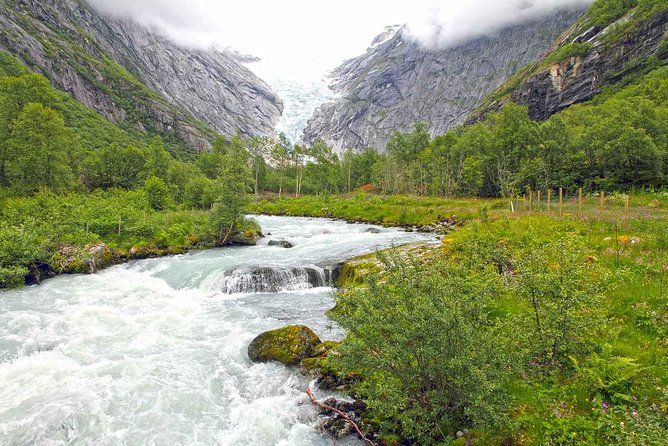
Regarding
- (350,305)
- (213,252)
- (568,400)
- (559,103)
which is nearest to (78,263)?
(213,252)

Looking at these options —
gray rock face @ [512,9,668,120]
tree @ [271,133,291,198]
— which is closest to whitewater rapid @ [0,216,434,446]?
tree @ [271,133,291,198]

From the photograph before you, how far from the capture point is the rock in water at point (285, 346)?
12.5 meters

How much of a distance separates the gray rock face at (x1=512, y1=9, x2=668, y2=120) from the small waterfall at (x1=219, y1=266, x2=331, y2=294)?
129 meters

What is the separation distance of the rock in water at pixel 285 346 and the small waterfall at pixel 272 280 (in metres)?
8.65

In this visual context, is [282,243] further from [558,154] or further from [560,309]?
[558,154]

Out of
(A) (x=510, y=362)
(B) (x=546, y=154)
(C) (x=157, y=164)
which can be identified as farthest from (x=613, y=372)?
(C) (x=157, y=164)

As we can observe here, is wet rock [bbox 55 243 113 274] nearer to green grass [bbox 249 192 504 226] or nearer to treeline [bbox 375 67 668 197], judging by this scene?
green grass [bbox 249 192 504 226]

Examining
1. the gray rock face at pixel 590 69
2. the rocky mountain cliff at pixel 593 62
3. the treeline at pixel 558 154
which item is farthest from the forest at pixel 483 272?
the gray rock face at pixel 590 69

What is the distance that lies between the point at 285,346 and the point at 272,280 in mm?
9835

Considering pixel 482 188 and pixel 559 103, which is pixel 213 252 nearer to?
pixel 482 188

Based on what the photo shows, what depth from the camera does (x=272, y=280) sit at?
22391mm

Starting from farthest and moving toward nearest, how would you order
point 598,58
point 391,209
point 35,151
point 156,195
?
point 598,58 < point 391,209 < point 156,195 < point 35,151

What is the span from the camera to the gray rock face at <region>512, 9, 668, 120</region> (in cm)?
11069

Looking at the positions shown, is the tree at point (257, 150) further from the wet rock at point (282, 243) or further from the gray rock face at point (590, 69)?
the gray rock face at point (590, 69)
